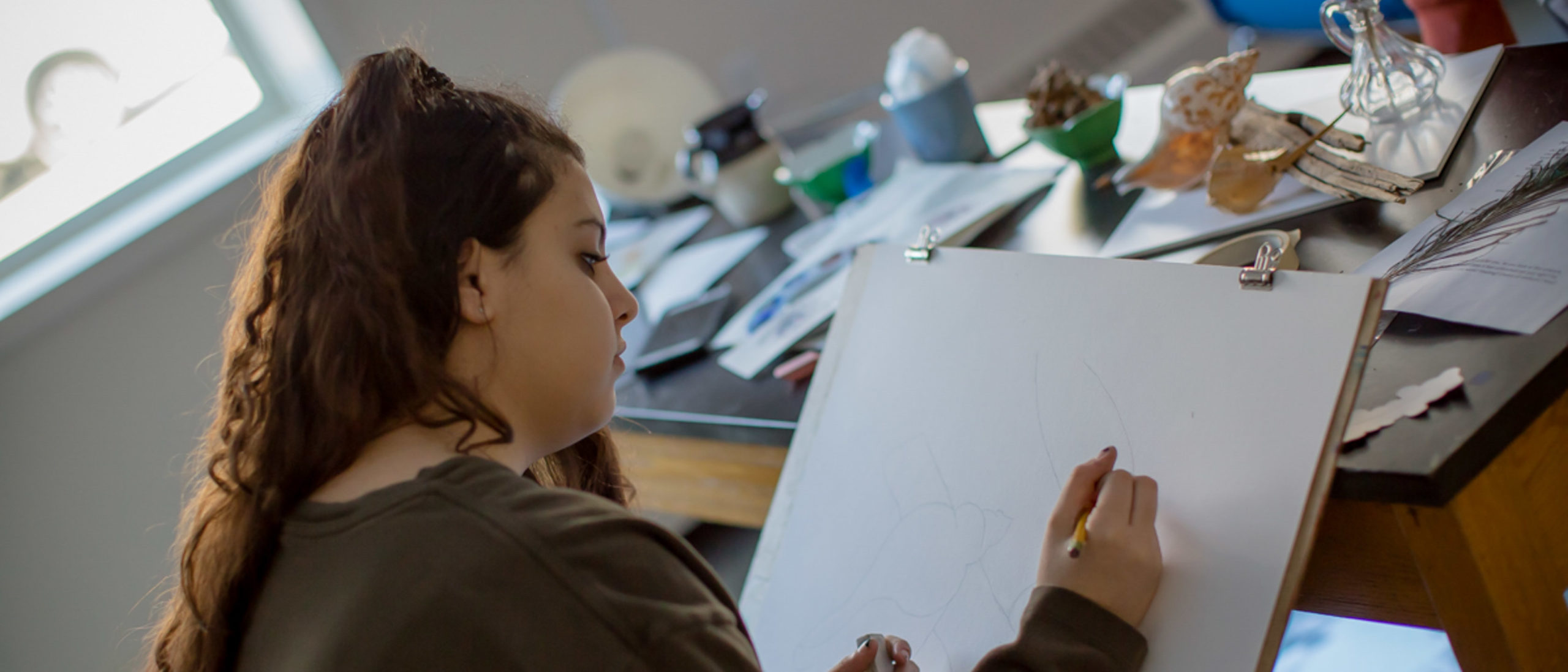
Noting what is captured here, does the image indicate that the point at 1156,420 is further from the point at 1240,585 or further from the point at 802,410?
the point at 802,410

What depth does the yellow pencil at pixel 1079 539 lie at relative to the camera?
0.62m

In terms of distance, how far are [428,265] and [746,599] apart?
407 millimetres

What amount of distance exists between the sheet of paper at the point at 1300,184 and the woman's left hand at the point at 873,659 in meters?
0.44

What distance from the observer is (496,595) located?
A: 541mm

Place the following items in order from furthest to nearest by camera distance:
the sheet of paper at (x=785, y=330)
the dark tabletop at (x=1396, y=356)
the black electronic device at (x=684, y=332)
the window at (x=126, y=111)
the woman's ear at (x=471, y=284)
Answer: the window at (x=126, y=111)
the black electronic device at (x=684, y=332)
the sheet of paper at (x=785, y=330)
the woman's ear at (x=471, y=284)
the dark tabletop at (x=1396, y=356)

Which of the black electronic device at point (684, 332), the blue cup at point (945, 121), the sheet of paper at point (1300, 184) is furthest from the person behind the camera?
the blue cup at point (945, 121)

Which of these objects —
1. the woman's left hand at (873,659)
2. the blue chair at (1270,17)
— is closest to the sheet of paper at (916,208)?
the woman's left hand at (873,659)

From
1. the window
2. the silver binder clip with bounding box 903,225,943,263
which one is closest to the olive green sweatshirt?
the silver binder clip with bounding box 903,225,943,263

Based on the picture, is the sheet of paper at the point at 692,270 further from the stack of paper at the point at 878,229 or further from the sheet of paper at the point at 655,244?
the stack of paper at the point at 878,229

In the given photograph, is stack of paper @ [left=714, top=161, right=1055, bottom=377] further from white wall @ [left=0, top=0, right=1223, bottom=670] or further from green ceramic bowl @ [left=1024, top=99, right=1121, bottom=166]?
white wall @ [left=0, top=0, right=1223, bottom=670]

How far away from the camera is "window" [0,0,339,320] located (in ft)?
4.80

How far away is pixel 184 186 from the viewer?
1604 mm

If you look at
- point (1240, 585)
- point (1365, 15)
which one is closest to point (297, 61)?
point (1365, 15)

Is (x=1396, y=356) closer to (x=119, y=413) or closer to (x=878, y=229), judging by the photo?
(x=878, y=229)
